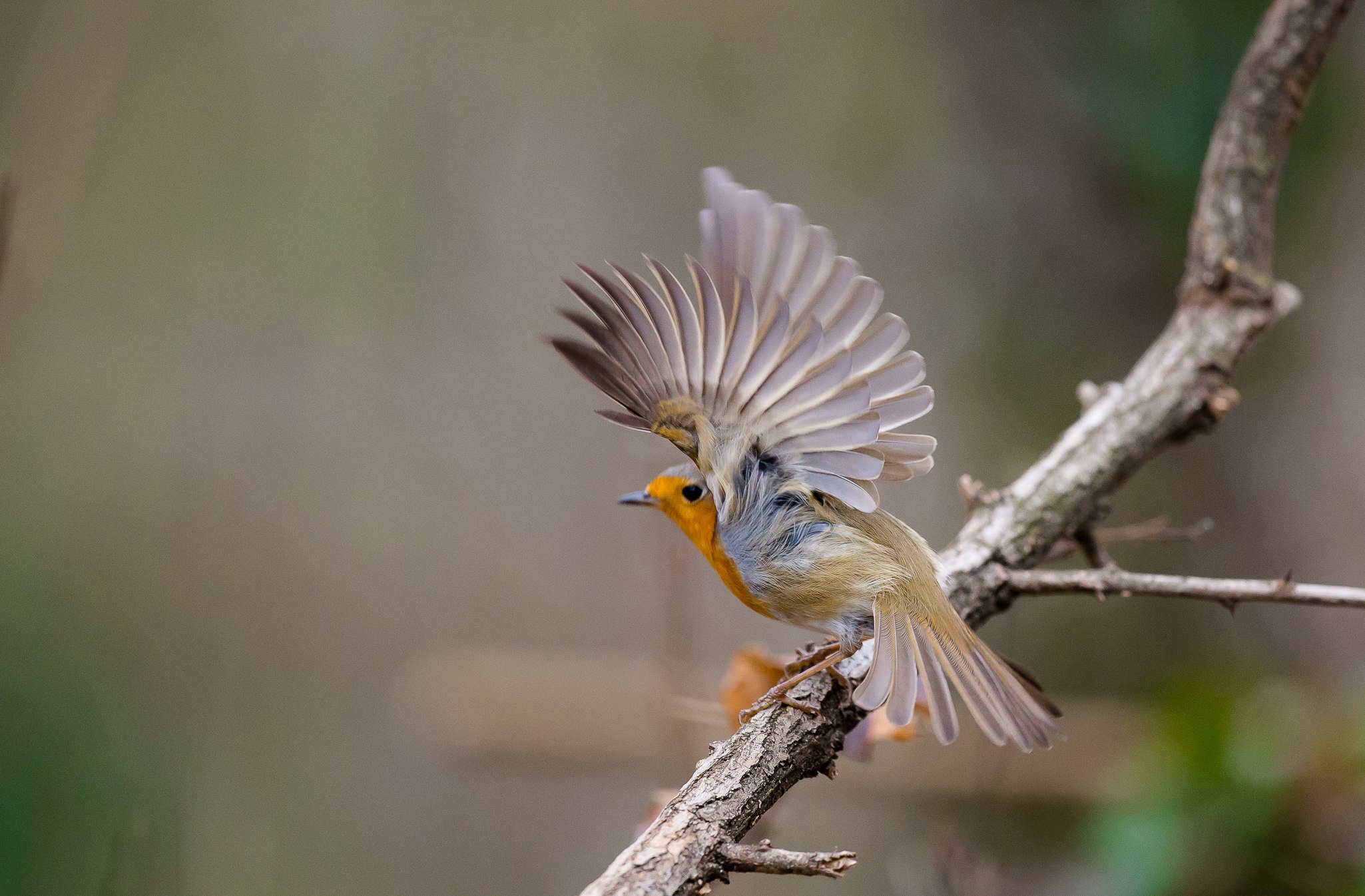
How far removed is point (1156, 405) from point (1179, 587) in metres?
0.81

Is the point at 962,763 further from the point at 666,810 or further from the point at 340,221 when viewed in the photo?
the point at 340,221

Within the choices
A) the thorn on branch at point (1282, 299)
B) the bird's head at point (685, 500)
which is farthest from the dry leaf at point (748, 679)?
the thorn on branch at point (1282, 299)

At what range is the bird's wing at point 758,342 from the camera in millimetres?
1704

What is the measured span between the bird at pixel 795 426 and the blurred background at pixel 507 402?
1310mm

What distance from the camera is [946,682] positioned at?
188 cm

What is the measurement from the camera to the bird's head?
6.91 feet

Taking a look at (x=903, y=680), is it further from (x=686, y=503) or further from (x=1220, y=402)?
(x=1220, y=402)

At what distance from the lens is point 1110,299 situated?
A: 14.1 feet

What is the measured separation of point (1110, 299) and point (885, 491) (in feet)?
4.32

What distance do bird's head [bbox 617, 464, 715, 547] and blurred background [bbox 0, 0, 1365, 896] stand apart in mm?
1134

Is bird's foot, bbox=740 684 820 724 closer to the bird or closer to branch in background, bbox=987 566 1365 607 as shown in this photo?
the bird

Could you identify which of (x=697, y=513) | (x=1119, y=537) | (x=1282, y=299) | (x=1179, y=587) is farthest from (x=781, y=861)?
(x=1282, y=299)

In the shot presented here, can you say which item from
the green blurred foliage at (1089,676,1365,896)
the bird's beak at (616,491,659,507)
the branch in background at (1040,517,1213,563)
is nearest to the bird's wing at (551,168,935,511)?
the bird's beak at (616,491,659,507)

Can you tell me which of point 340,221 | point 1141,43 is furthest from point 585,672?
point 1141,43
